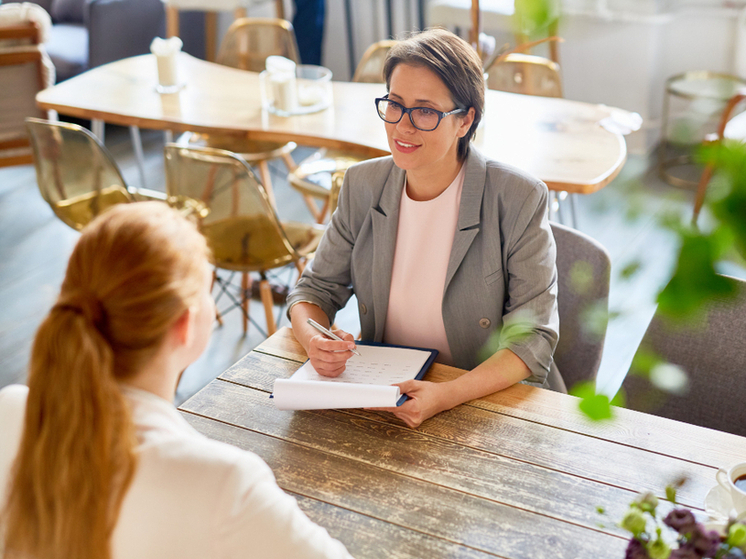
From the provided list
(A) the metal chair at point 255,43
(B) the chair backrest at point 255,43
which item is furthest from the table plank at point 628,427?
(B) the chair backrest at point 255,43

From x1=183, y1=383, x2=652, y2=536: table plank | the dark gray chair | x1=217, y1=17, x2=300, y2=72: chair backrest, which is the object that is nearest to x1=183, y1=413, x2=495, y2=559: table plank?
x1=183, y1=383, x2=652, y2=536: table plank

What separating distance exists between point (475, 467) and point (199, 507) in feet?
1.71

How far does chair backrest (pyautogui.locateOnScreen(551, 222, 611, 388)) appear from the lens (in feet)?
5.32

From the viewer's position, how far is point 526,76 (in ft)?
10.6

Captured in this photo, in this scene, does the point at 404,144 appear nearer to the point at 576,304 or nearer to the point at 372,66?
the point at 576,304

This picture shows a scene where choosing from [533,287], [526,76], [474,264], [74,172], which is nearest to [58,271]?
[74,172]

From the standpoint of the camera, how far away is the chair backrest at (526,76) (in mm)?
3174

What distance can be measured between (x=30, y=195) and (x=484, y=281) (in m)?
3.56

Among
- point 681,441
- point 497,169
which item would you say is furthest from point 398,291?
point 681,441

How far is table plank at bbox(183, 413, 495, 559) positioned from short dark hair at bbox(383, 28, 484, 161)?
34.1 inches

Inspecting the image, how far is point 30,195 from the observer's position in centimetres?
425

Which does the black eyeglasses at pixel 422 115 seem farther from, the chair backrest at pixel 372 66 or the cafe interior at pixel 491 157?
the chair backrest at pixel 372 66

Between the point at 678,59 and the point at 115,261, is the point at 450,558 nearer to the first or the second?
the point at 115,261

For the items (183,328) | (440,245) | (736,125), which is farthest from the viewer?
(736,125)
